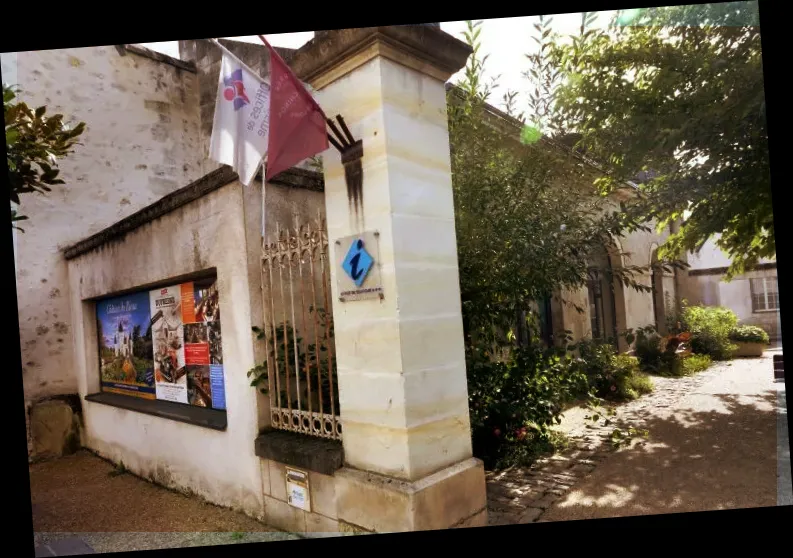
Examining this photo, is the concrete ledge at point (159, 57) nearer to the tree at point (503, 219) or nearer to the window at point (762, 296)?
the tree at point (503, 219)

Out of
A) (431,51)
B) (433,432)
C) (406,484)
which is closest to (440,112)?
(431,51)

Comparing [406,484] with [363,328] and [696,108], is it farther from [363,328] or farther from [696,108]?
[696,108]

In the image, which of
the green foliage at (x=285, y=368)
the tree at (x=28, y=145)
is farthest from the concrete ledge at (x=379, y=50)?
the tree at (x=28, y=145)

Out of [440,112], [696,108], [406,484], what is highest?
[696,108]

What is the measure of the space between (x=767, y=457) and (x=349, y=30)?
15.6 ft

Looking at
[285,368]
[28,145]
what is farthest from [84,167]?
[285,368]

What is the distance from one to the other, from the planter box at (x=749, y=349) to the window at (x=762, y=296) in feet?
2.63

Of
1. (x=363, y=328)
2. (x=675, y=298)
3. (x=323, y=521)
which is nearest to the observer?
(x=363, y=328)

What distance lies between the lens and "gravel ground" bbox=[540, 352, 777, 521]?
3.42 meters

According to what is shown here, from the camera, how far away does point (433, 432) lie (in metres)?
2.87

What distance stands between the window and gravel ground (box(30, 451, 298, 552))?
9.99m

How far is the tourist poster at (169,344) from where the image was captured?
4.80m

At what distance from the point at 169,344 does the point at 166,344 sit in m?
0.08

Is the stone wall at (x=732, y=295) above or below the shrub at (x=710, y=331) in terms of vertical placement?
above
